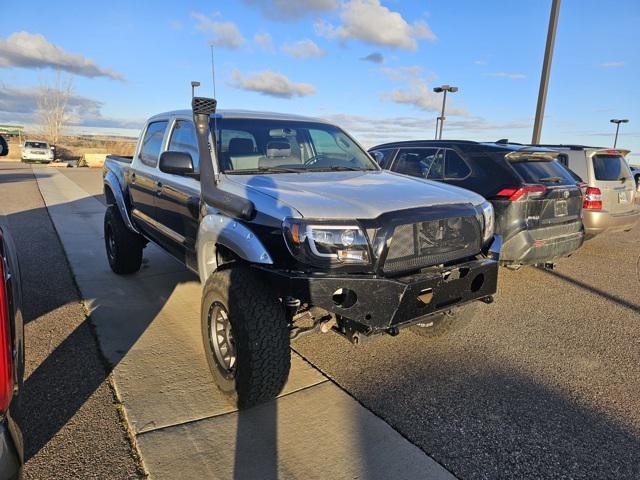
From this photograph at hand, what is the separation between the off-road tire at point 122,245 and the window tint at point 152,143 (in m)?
0.95

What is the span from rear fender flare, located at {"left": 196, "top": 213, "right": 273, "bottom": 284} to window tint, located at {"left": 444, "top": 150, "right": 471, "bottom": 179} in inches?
137

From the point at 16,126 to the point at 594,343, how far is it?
7278 cm

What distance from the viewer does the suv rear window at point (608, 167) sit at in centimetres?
713

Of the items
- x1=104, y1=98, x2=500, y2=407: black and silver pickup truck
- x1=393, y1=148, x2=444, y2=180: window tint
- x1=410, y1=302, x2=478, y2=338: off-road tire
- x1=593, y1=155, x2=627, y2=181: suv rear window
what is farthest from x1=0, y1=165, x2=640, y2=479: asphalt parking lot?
x1=593, y1=155, x2=627, y2=181: suv rear window

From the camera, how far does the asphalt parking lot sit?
257 centimetres

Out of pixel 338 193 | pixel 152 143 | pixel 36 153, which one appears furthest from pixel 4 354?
pixel 36 153

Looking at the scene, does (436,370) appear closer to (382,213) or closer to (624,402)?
(624,402)

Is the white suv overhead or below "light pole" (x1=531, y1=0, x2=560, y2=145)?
below

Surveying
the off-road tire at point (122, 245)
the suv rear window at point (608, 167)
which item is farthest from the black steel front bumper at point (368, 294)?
the suv rear window at point (608, 167)

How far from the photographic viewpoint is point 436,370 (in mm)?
3559


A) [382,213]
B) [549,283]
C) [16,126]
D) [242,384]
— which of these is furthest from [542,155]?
[16,126]

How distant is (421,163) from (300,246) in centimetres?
414

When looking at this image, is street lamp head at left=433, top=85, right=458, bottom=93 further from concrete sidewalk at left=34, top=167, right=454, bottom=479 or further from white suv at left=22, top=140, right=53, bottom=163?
white suv at left=22, top=140, right=53, bottom=163

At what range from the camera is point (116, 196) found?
230 inches
